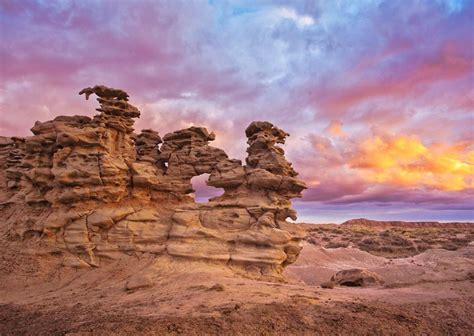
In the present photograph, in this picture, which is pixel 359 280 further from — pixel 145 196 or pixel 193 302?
pixel 145 196

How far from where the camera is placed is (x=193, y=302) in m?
11.1

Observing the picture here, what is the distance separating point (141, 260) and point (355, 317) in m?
10.4

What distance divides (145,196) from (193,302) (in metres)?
9.24

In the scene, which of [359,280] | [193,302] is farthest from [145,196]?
[359,280]

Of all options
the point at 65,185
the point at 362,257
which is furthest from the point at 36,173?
the point at 362,257

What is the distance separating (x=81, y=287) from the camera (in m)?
15.0

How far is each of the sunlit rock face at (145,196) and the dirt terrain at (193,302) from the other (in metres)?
0.97

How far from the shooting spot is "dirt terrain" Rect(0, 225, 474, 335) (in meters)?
9.47

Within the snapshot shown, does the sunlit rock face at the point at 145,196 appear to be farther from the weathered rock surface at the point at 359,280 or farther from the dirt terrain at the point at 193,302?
the weathered rock surface at the point at 359,280

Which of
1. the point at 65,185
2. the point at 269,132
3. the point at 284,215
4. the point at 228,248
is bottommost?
the point at 228,248

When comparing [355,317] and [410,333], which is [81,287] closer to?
[355,317]

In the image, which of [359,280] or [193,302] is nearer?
[193,302]

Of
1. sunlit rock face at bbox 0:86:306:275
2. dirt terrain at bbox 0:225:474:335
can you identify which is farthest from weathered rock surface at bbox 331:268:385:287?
sunlit rock face at bbox 0:86:306:275

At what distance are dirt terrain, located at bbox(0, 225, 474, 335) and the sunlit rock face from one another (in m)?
0.97
